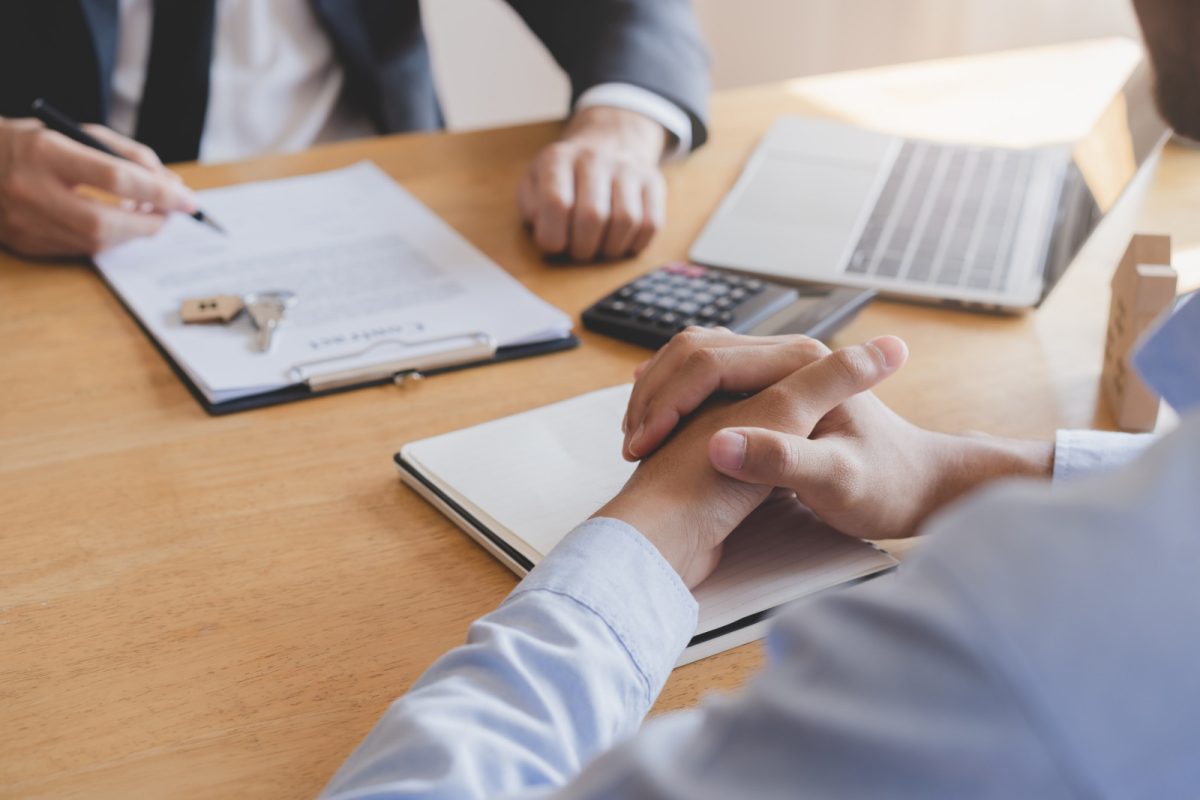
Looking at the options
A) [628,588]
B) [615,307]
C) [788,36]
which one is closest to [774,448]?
[628,588]

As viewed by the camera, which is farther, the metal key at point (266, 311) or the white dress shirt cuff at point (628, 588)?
the metal key at point (266, 311)

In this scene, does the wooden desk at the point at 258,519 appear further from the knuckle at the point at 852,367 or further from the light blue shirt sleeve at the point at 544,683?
the knuckle at the point at 852,367

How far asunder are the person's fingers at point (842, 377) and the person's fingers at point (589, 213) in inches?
15.5

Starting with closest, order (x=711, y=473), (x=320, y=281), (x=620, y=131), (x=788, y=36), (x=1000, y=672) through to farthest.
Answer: (x=1000, y=672)
(x=711, y=473)
(x=320, y=281)
(x=620, y=131)
(x=788, y=36)

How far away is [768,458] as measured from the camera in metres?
0.60

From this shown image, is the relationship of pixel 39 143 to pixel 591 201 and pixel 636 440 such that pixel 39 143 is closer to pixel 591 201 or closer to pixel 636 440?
pixel 591 201

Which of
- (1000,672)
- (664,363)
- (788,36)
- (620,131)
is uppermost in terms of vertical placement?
(1000,672)

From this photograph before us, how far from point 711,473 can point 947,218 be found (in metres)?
0.51

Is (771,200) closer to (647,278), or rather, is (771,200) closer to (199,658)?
(647,278)

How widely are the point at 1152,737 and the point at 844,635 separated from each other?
0.07 m

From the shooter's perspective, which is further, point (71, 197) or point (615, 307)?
point (71, 197)

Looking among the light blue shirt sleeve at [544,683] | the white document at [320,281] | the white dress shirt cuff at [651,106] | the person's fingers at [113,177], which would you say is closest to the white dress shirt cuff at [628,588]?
the light blue shirt sleeve at [544,683]

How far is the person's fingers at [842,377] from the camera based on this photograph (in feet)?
2.10

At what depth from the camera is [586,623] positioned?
0.54m
